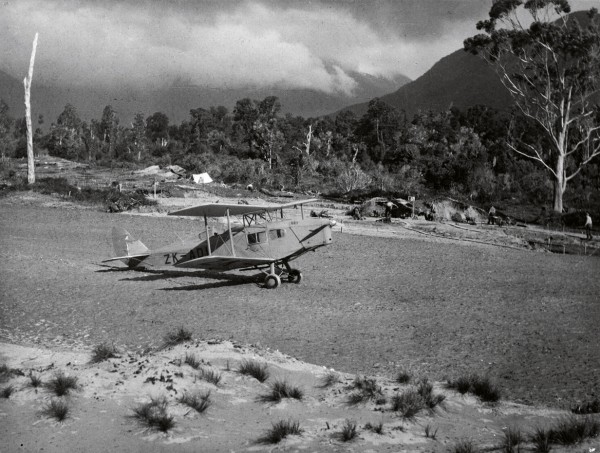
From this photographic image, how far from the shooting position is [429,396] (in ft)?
20.5

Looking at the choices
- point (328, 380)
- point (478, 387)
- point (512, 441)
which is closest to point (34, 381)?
point (328, 380)

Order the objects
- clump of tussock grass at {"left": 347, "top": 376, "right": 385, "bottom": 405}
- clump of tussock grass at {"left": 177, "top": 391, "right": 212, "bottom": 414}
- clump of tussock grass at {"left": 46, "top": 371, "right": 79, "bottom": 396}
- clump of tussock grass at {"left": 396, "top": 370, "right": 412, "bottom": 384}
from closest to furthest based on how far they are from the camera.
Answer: clump of tussock grass at {"left": 177, "top": 391, "right": 212, "bottom": 414}, clump of tussock grass at {"left": 46, "top": 371, "right": 79, "bottom": 396}, clump of tussock grass at {"left": 347, "top": 376, "right": 385, "bottom": 405}, clump of tussock grass at {"left": 396, "top": 370, "right": 412, "bottom": 384}

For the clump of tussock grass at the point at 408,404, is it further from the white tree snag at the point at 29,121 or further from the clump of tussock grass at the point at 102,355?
the white tree snag at the point at 29,121

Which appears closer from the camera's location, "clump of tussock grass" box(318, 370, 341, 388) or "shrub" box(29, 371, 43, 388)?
"shrub" box(29, 371, 43, 388)

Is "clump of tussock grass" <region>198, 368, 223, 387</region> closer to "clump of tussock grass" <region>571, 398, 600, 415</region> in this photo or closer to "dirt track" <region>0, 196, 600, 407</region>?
"dirt track" <region>0, 196, 600, 407</region>

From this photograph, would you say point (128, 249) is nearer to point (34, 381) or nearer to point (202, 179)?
point (34, 381)

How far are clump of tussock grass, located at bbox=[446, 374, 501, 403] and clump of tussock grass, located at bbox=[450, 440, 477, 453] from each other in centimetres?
147

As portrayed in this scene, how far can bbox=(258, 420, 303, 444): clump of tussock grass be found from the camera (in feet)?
17.0

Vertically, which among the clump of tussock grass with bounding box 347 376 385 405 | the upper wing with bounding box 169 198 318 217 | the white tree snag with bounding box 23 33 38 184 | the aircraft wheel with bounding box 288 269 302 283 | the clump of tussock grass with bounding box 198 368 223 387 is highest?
the white tree snag with bounding box 23 33 38 184

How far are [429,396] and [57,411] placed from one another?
4.17 metres

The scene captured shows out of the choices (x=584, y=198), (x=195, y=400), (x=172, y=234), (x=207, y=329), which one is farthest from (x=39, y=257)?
(x=584, y=198)

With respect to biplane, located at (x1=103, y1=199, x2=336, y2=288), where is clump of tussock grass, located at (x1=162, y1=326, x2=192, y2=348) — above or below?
below

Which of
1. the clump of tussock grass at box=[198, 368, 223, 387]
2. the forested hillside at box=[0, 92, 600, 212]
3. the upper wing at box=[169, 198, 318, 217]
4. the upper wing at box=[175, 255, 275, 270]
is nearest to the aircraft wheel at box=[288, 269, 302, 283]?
the upper wing at box=[175, 255, 275, 270]

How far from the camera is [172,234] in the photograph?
2041 cm
